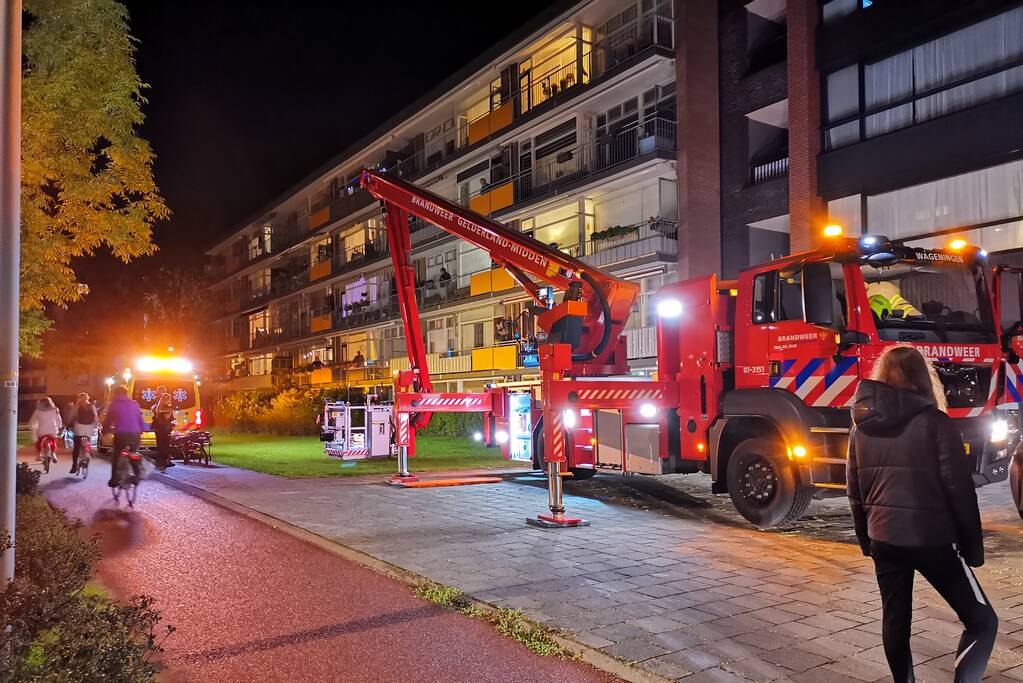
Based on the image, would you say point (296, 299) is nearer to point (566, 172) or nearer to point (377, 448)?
point (566, 172)

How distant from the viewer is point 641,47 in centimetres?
Result: 2659

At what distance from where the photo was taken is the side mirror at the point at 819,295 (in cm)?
824

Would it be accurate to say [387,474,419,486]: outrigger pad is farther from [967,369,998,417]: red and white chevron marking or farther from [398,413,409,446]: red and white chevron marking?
[967,369,998,417]: red and white chevron marking

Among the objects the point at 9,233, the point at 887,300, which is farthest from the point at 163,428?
the point at 887,300

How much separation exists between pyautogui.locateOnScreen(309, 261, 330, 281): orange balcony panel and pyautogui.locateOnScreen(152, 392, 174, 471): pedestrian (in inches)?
1241

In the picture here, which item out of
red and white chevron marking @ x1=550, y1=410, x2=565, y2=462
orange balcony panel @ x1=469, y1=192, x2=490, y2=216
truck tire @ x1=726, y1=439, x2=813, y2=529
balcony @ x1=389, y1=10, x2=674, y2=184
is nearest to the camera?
truck tire @ x1=726, y1=439, x2=813, y2=529

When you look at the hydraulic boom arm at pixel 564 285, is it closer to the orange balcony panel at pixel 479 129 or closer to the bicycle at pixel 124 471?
the bicycle at pixel 124 471

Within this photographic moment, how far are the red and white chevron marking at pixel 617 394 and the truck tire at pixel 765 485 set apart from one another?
137 centimetres

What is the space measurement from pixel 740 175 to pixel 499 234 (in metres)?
13.2

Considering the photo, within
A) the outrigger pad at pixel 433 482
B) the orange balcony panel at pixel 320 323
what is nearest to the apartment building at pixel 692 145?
the outrigger pad at pixel 433 482

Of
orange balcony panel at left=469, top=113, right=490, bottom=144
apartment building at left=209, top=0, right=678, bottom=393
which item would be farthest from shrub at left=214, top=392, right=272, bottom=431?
orange balcony panel at left=469, top=113, right=490, bottom=144

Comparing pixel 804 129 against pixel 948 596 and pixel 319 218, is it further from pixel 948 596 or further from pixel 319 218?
pixel 319 218

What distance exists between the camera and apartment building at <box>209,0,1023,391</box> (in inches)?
687

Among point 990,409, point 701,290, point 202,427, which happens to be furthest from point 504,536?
point 202,427
